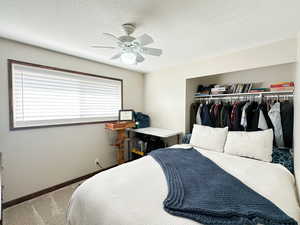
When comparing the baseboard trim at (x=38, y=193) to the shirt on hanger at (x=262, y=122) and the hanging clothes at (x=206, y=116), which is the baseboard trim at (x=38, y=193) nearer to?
the hanging clothes at (x=206, y=116)

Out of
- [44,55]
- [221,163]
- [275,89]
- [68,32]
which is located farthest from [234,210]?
[44,55]

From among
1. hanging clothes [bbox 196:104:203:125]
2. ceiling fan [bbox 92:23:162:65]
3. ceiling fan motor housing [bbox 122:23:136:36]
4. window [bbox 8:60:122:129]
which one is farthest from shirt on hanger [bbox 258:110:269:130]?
window [bbox 8:60:122:129]

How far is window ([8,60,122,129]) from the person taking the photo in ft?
6.40

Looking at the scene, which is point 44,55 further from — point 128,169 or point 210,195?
point 210,195

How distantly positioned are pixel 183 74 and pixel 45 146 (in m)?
2.80

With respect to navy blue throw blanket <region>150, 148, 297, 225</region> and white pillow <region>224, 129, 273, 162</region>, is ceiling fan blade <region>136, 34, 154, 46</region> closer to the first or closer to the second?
navy blue throw blanket <region>150, 148, 297, 225</region>

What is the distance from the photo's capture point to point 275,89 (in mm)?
2117

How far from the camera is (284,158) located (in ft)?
5.80

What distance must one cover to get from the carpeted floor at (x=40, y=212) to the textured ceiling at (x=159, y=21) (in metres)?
2.25

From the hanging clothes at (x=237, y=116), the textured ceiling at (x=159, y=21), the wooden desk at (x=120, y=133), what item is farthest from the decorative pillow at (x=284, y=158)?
the wooden desk at (x=120, y=133)

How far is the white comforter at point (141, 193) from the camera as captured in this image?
91cm

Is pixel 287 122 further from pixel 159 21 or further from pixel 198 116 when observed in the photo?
pixel 159 21

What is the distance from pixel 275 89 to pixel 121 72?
2.84 meters

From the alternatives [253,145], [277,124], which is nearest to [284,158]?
[253,145]
